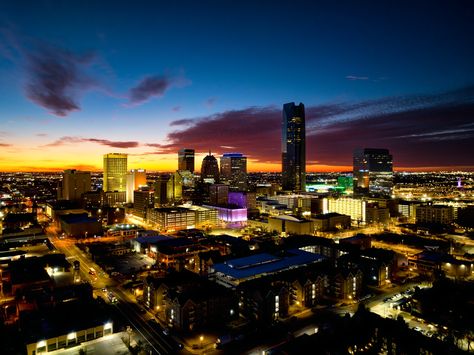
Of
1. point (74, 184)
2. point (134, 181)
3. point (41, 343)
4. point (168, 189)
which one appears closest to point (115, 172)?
point (134, 181)

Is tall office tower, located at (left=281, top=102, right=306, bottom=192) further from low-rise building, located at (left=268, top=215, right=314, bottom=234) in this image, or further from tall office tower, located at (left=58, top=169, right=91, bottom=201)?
tall office tower, located at (left=58, top=169, right=91, bottom=201)

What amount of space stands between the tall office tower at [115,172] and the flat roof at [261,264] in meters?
93.1

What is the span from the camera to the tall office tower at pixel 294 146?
140625 millimetres

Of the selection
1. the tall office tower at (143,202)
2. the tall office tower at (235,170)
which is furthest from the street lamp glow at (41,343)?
the tall office tower at (235,170)

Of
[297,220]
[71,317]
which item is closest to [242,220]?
[297,220]

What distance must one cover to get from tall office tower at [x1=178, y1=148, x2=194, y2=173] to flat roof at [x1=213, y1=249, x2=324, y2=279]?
119036mm

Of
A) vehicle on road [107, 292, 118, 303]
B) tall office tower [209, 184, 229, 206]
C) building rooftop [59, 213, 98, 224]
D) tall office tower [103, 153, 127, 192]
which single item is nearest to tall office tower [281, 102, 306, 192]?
tall office tower [209, 184, 229, 206]

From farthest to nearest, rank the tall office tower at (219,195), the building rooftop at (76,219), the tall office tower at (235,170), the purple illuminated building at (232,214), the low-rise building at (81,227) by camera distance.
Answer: the tall office tower at (235,170)
the tall office tower at (219,195)
the purple illuminated building at (232,214)
the building rooftop at (76,219)
the low-rise building at (81,227)

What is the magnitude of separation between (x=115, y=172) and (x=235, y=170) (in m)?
49.1

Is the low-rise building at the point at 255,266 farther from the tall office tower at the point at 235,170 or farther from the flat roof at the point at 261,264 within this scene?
the tall office tower at the point at 235,170

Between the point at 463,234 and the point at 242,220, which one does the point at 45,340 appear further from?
the point at 463,234

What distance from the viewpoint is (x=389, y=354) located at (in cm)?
1908

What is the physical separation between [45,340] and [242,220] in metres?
55.8

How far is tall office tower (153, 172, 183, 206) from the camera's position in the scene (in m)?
94.1
